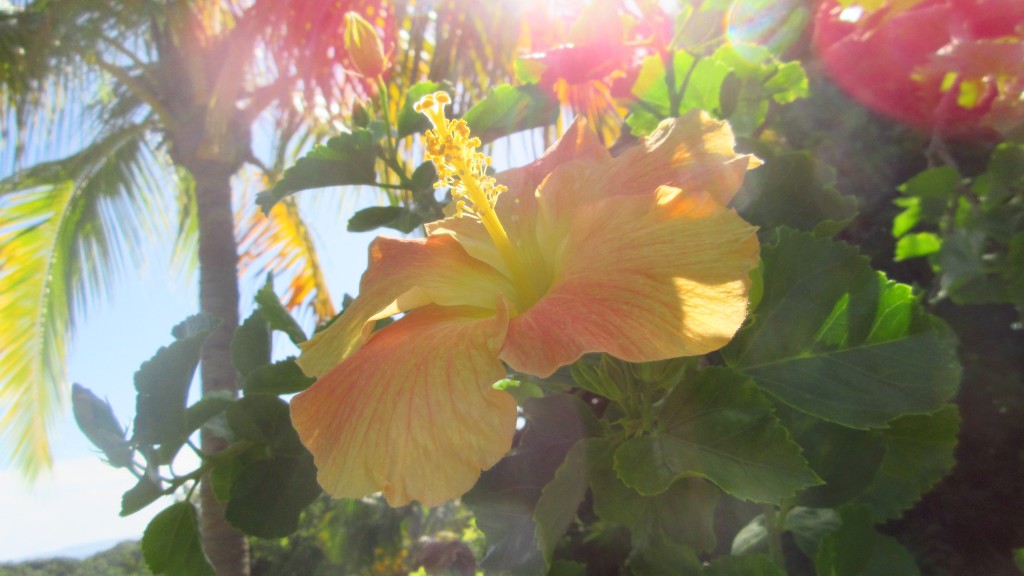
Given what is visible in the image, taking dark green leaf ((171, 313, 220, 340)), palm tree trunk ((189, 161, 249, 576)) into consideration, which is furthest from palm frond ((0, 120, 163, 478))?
dark green leaf ((171, 313, 220, 340))

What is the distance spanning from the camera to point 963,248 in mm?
812

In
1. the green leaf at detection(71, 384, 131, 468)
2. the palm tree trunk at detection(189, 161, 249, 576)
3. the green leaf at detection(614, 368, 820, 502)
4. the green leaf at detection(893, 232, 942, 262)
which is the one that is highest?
the green leaf at detection(71, 384, 131, 468)

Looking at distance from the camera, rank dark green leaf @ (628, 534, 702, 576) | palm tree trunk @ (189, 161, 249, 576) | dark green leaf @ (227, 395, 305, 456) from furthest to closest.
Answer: palm tree trunk @ (189, 161, 249, 576), dark green leaf @ (227, 395, 305, 456), dark green leaf @ (628, 534, 702, 576)

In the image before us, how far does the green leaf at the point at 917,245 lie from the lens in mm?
961

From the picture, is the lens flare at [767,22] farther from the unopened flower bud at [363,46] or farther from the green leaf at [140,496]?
the green leaf at [140,496]

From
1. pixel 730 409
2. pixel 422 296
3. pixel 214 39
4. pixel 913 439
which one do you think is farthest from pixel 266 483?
pixel 214 39

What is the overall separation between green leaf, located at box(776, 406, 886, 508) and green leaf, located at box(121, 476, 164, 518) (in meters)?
0.42

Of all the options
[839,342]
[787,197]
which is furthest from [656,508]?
[787,197]

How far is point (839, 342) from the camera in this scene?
447 millimetres

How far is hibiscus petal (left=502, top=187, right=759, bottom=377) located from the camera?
336 mm

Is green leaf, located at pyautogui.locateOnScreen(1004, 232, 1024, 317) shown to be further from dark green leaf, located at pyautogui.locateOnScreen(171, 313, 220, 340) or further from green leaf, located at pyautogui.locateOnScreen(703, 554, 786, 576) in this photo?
dark green leaf, located at pyautogui.locateOnScreen(171, 313, 220, 340)

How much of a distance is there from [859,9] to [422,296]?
67 cm

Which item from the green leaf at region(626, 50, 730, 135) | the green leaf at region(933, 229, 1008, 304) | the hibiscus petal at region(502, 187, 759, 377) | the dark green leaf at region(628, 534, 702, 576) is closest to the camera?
the hibiscus petal at region(502, 187, 759, 377)

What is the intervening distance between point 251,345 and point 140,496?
0.55ft
